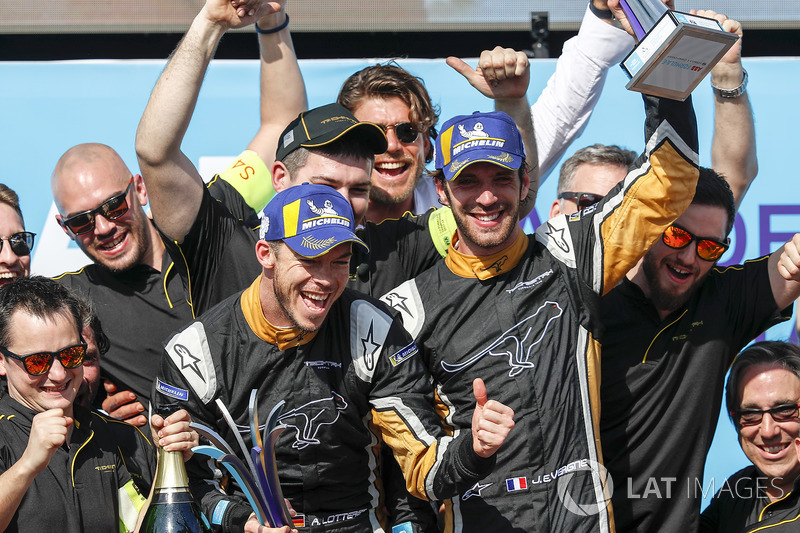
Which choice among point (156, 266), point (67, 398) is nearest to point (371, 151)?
point (156, 266)

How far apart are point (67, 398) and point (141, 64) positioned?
2.03 m

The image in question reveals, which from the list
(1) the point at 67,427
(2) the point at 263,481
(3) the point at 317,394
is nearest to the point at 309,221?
(3) the point at 317,394

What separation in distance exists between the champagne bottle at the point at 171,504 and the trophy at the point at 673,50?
1410mm

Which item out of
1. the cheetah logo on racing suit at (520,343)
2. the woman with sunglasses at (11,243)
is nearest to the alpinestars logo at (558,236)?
the cheetah logo on racing suit at (520,343)

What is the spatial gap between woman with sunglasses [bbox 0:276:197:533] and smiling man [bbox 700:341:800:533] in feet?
5.97

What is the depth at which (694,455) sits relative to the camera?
2725 millimetres

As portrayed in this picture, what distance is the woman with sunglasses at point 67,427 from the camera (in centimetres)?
241

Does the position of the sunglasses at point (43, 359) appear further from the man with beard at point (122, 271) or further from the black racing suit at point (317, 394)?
the man with beard at point (122, 271)

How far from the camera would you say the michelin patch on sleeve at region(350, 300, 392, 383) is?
2393mm

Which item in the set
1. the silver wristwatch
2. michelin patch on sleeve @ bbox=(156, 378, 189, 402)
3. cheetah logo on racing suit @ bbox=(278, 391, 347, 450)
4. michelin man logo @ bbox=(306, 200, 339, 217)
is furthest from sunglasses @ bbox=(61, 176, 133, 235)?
the silver wristwatch

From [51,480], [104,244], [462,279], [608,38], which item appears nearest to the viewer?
[51,480]

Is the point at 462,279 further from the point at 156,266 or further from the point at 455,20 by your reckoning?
the point at 455,20

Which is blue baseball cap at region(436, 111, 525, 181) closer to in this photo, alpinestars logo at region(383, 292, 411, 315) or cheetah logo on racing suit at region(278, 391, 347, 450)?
alpinestars logo at region(383, 292, 411, 315)

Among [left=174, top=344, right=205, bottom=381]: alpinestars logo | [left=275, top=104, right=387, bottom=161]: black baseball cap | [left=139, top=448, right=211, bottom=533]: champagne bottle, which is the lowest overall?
[left=139, top=448, right=211, bottom=533]: champagne bottle
